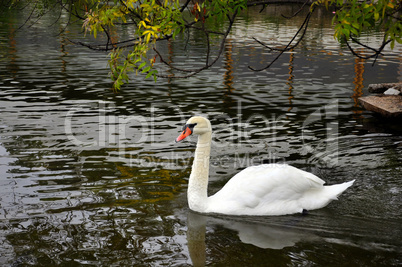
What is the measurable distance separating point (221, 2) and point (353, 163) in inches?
180

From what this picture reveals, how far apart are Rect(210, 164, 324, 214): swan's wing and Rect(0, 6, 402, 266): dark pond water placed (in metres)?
0.25

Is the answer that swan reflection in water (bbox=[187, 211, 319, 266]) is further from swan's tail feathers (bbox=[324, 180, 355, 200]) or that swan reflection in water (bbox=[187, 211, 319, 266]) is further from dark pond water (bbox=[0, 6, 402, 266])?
swan's tail feathers (bbox=[324, 180, 355, 200])

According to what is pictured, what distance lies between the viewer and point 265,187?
6.75 meters

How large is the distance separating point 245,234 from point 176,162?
3001 mm

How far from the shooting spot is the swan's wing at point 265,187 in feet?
22.0

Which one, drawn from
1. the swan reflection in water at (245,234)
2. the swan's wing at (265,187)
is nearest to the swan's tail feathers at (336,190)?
the swan's wing at (265,187)

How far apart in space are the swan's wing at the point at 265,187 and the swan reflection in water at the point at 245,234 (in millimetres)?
235

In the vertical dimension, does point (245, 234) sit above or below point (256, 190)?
below

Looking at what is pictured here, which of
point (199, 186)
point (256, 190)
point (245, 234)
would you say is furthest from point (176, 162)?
point (245, 234)

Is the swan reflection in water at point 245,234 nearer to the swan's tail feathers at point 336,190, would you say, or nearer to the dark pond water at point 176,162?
the dark pond water at point 176,162

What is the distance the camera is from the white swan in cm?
671

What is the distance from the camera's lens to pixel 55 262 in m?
5.64

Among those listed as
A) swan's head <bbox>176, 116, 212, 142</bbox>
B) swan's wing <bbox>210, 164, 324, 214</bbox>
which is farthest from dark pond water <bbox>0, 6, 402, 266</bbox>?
swan's head <bbox>176, 116, 212, 142</bbox>

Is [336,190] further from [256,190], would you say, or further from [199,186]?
[199,186]
